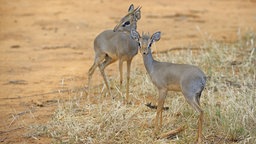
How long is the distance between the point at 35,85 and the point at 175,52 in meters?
2.46

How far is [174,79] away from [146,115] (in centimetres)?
91

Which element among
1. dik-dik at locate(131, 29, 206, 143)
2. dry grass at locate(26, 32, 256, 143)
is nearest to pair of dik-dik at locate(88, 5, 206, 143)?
dik-dik at locate(131, 29, 206, 143)

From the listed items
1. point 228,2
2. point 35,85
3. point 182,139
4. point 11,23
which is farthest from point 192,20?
point 182,139

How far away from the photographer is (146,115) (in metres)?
6.97

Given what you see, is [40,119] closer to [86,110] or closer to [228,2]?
[86,110]

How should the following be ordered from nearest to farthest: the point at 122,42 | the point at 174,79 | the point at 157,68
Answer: the point at 174,79
the point at 157,68
the point at 122,42

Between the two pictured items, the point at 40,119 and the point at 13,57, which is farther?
the point at 13,57

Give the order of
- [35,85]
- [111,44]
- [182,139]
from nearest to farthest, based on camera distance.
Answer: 1. [182,139]
2. [111,44]
3. [35,85]

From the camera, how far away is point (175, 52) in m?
9.84

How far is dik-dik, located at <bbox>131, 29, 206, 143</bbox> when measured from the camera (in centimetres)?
596

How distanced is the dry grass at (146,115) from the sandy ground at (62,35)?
0.95 ft

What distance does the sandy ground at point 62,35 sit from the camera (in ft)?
25.7

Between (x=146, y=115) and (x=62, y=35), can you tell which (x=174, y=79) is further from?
(x=62, y=35)

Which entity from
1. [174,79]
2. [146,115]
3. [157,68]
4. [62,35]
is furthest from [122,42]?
[62,35]
